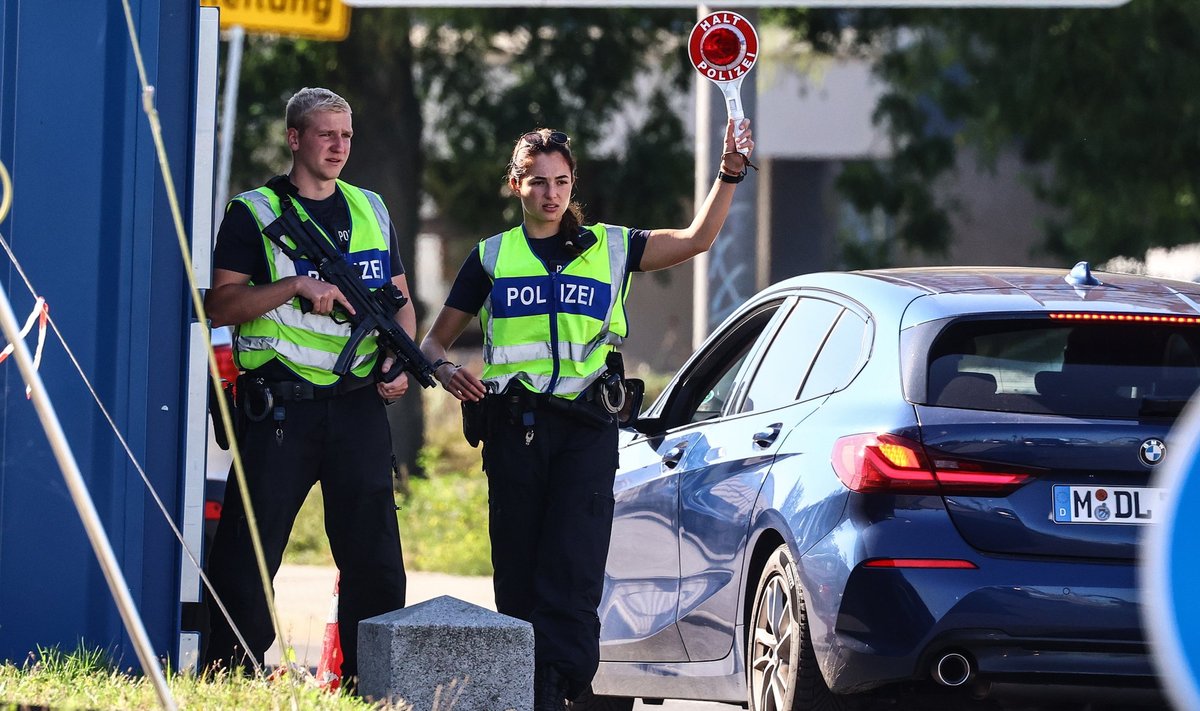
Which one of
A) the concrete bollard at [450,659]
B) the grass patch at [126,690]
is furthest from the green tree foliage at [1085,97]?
the grass patch at [126,690]

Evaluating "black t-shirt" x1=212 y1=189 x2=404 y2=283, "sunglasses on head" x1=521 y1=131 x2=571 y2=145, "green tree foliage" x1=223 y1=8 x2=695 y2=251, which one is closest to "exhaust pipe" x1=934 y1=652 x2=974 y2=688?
"sunglasses on head" x1=521 y1=131 x2=571 y2=145

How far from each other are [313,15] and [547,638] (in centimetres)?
589

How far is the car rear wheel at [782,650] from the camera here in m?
5.29

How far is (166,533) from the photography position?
5711 mm

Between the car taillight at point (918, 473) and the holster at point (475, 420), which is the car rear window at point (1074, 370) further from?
the holster at point (475, 420)

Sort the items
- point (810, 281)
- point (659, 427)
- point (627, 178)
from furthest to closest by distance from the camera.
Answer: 1. point (627, 178)
2. point (659, 427)
3. point (810, 281)

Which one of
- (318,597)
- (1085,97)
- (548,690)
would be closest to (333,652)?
(548,690)

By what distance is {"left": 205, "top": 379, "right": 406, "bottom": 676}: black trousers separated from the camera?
5.69 meters

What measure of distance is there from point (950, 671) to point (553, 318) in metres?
1.66

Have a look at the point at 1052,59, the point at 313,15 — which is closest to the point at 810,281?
the point at 313,15

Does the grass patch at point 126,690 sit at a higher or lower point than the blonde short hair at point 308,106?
lower

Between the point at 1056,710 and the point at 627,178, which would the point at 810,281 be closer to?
the point at 1056,710

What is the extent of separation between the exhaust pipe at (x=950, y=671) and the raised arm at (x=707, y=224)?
1531mm

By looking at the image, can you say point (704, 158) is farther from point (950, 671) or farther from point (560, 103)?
point (560, 103)
